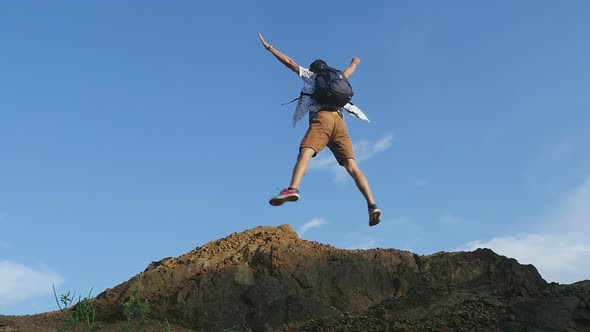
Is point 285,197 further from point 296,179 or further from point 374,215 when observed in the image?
point 374,215

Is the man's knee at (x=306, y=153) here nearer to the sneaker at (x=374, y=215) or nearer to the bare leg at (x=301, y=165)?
the bare leg at (x=301, y=165)

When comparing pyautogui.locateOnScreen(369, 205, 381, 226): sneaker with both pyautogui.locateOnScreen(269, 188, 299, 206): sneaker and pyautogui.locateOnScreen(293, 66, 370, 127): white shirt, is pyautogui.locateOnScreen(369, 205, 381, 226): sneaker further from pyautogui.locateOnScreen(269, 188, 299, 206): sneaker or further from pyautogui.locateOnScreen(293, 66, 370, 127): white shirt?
pyautogui.locateOnScreen(293, 66, 370, 127): white shirt

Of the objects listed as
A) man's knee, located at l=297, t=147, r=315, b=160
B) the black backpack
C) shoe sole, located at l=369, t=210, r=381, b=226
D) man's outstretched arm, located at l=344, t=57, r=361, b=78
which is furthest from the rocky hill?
man's outstretched arm, located at l=344, t=57, r=361, b=78

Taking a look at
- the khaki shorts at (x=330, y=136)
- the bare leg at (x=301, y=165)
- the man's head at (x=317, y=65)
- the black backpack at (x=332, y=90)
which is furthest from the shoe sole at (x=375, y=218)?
the man's head at (x=317, y=65)

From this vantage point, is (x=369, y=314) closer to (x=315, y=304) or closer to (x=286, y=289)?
(x=315, y=304)

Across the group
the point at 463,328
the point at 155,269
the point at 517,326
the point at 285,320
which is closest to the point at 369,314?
the point at 463,328

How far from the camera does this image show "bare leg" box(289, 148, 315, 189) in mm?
7922

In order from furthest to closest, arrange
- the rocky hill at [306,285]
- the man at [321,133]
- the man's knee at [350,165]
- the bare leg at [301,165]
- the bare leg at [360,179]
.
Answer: the man's knee at [350,165], the bare leg at [360,179], the man at [321,133], the bare leg at [301,165], the rocky hill at [306,285]

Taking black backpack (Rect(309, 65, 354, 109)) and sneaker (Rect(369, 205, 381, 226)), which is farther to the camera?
black backpack (Rect(309, 65, 354, 109))

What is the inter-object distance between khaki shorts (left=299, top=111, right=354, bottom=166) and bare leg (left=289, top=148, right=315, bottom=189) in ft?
0.23

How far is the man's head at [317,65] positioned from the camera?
29.4 ft

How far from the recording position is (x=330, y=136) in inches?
337

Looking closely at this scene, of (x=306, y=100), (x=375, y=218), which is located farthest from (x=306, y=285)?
(x=306, y=100)

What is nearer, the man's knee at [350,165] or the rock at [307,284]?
the rock at [307,284]
